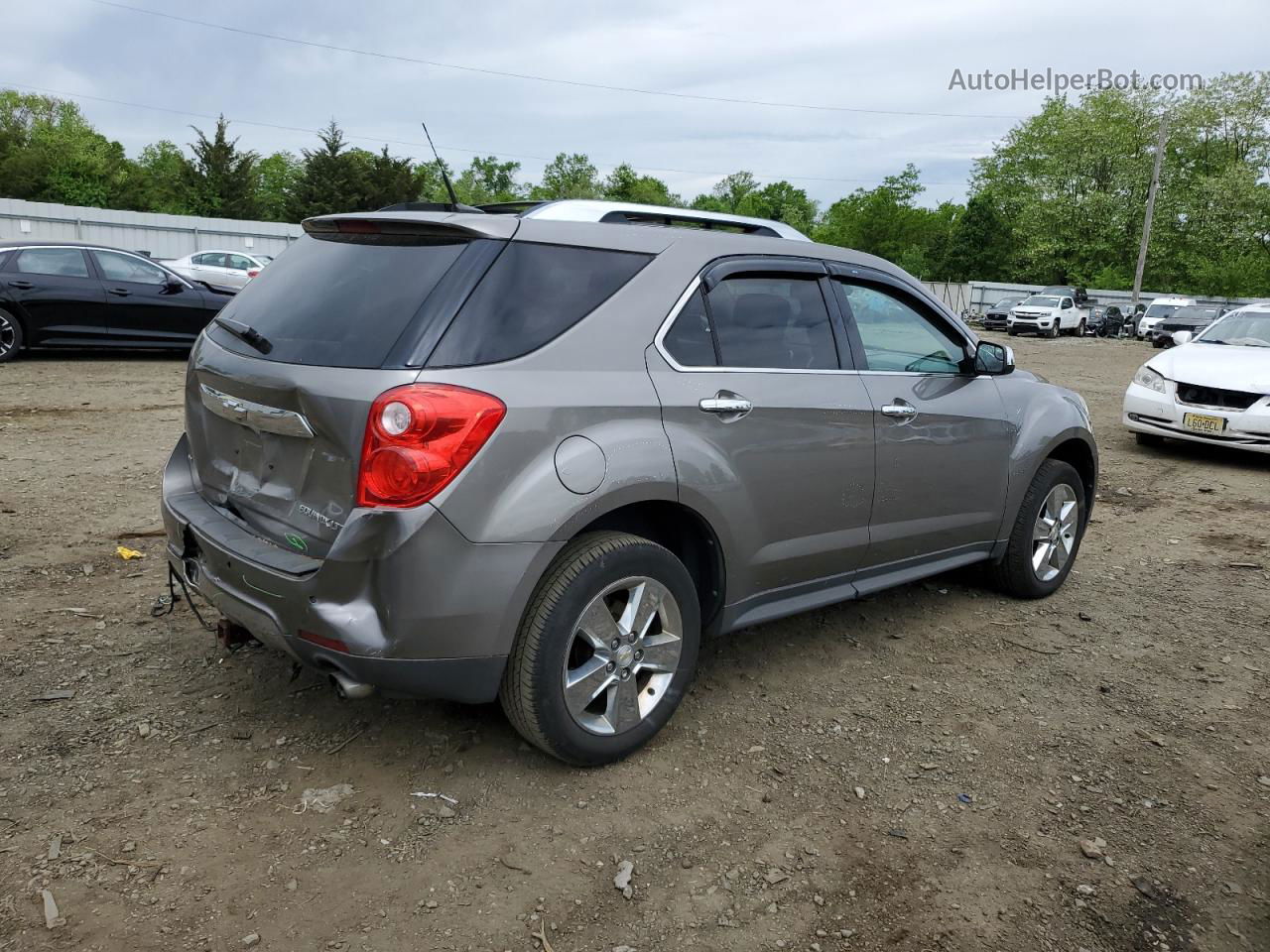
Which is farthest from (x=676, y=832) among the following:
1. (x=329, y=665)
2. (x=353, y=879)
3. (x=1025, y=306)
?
(x=1025, y=306)

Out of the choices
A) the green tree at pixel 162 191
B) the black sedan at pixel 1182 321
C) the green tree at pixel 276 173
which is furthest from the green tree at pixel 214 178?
the black sedan at pixel 1182 321

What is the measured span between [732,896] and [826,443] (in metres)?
1.68

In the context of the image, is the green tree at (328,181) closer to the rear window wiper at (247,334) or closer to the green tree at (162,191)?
the green tree at (162,191)

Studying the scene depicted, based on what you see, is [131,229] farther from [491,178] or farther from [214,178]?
[491,178]

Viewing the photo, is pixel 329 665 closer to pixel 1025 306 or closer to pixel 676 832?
pixel 676 832

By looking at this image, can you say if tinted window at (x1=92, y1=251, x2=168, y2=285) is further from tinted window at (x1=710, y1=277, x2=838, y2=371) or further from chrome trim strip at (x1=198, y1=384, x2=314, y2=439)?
tinted window at (x1=710, y1=277, x2=838, y2=371)

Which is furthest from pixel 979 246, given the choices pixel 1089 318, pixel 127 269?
pixel 127 269

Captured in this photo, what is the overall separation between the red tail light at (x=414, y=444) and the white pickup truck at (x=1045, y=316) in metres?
37.2

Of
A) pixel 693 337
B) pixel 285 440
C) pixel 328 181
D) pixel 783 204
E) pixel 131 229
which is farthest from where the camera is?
pixel 783 204

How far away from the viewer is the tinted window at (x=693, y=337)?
3.29m

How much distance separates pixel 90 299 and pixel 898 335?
11.3 metres

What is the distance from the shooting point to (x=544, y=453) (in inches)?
112

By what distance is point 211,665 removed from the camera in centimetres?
383

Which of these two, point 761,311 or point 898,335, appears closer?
point 761,311
